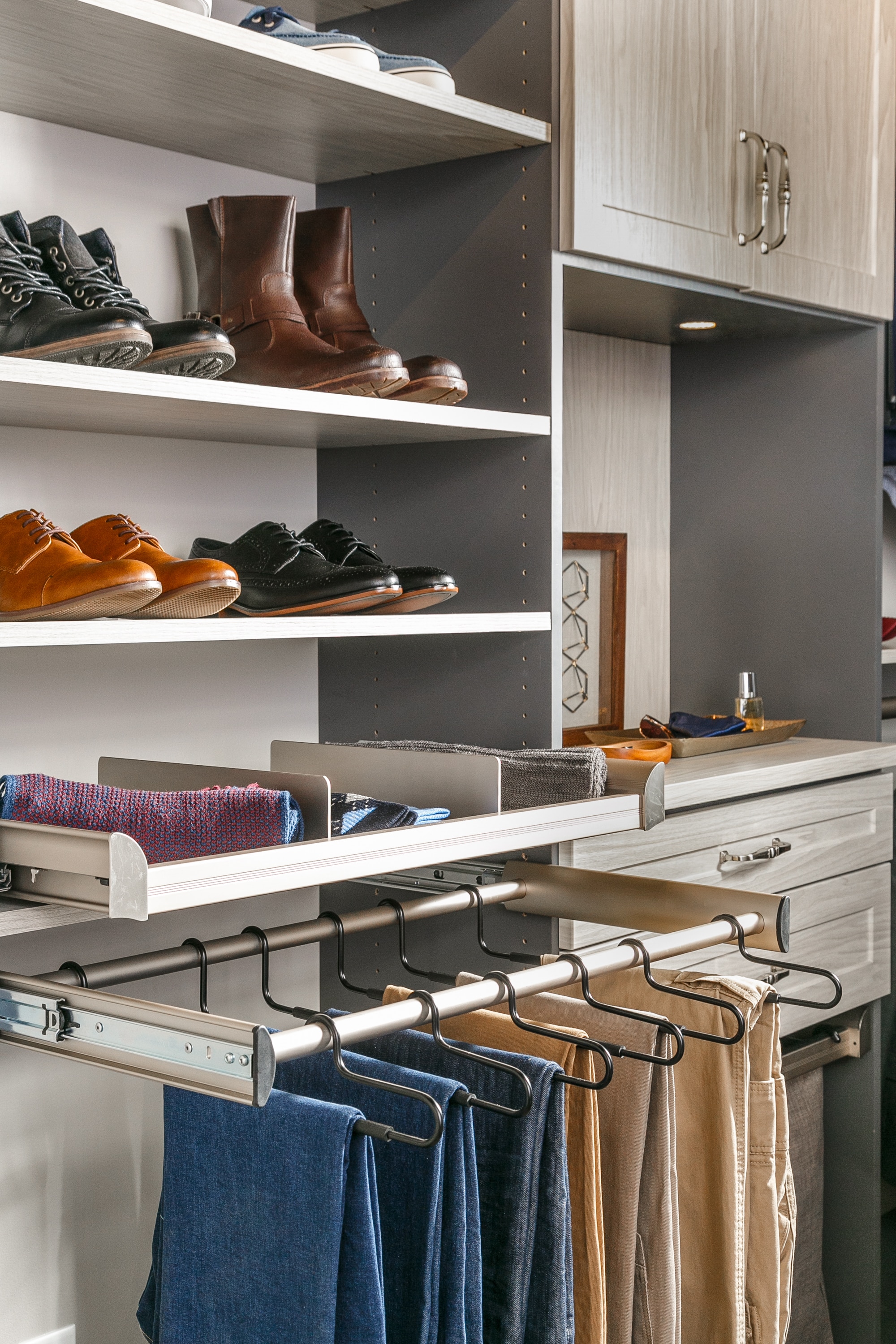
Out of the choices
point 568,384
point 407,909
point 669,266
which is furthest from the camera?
point 568,384

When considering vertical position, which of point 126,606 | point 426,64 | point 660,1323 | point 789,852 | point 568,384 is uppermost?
point 426,64

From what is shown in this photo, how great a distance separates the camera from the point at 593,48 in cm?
156

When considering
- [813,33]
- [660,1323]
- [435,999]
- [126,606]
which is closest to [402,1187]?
[435,999]

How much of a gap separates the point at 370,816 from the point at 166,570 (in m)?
0.30

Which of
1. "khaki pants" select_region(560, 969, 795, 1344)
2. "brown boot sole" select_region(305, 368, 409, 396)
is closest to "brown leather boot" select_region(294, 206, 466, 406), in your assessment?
"brown boot sole" select_region(305, 368, 409, 396)

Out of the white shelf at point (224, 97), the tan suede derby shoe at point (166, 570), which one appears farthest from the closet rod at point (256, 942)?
the white shelf at point (224, 97)

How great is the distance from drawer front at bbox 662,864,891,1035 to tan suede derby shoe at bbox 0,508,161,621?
97cm

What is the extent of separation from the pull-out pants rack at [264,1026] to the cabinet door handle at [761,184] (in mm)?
879

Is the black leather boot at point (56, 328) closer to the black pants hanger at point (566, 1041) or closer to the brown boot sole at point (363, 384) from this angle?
the brown boot sole at point (363, 384)

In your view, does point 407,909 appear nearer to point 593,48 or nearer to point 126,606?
point 126,606

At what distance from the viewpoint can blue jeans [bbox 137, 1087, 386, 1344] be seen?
1.02 m

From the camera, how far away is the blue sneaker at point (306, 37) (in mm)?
1362

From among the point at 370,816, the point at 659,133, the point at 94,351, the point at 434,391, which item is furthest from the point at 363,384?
the point at 659,133

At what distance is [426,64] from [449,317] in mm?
303
